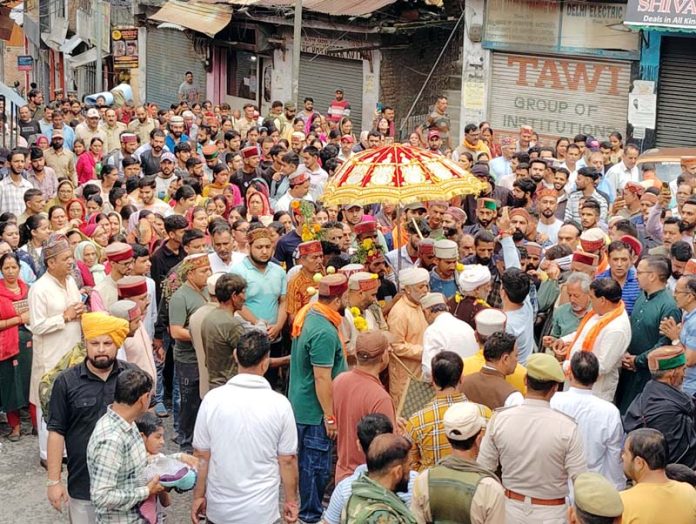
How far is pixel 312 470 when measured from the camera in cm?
819

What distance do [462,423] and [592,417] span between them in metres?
1.18

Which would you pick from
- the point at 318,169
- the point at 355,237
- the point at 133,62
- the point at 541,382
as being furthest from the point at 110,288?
the point at 133,62

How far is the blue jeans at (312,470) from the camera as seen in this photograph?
815cm

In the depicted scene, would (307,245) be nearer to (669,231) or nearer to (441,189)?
(441,189)

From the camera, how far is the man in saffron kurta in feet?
27.9

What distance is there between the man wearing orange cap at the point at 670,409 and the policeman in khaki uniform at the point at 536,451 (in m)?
0.96

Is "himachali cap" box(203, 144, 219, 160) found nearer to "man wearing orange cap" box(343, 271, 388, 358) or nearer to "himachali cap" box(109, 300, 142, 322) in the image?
"man wearing orange cap" box(343, 271, 388, 358)

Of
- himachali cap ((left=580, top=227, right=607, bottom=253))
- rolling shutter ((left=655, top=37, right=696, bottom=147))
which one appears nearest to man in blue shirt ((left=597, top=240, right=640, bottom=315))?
himachali cap ((left=580, top=227, right=607, bottom=253))

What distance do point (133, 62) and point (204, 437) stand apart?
31.1 m

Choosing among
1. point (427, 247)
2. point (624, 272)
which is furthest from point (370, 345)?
point (427, 247)

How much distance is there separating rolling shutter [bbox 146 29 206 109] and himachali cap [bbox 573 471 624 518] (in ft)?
95.2

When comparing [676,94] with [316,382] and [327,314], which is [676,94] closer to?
[327,314]

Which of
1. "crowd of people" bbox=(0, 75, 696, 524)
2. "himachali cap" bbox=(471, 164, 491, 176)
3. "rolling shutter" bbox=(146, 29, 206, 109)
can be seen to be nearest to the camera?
"crowd of people" bbox=(0, 75, 696, 524)

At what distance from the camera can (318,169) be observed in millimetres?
15047
